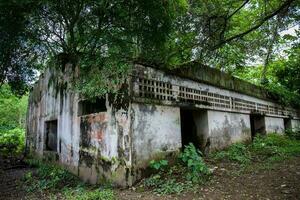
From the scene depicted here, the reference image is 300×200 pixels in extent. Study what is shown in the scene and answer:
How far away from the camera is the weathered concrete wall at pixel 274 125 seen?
1239cm

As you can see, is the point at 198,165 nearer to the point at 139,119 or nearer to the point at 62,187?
the point at 139,119

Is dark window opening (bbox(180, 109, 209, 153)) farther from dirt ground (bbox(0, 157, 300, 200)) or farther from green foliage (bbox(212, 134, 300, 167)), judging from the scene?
dirt ground (bbox(0, 157, 300, 200))

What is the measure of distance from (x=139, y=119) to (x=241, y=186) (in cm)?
250

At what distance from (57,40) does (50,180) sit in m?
4.17

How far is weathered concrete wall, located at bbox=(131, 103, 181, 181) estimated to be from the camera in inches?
236

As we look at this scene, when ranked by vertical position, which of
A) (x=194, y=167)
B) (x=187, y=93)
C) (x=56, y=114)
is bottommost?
(x=194, y=167)

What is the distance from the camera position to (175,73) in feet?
24.0

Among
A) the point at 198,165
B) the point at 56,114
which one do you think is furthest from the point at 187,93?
the point at 56,114

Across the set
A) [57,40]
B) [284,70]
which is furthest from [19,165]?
[284,70]

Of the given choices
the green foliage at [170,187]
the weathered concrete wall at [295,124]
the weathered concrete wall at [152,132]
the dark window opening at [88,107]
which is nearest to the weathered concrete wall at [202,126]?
the weathered concrete wall at [152,132]

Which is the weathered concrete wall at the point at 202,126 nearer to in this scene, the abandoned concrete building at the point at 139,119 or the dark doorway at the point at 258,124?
the abandoned concrete building at the point at 139,119

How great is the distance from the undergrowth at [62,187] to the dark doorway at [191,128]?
3.46m

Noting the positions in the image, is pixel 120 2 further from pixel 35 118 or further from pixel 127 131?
pixel 35 118

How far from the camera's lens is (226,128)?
30.1 feet
